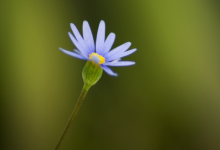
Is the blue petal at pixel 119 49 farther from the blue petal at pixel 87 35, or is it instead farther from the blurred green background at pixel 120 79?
the blurred green background at pixel 120 79

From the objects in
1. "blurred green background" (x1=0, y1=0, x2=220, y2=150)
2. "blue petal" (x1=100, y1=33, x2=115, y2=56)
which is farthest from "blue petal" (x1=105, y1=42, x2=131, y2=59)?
"blurred green background" (x1=0, y1=0, x2=220, y2=150)

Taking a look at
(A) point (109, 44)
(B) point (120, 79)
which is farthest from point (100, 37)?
(B) point (120, 79)

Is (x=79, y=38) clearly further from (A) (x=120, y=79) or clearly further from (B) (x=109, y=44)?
(A) (x=120, y=79)

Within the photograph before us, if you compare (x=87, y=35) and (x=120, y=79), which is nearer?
(x=87, y=35)

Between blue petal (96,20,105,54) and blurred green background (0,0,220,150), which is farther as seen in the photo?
blurred green background (0,0,220,150)

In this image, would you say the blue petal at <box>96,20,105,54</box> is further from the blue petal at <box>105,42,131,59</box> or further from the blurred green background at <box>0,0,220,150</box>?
the blurred green background at <box>0,0,220,150</box>

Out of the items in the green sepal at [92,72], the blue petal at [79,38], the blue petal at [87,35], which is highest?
the blue petal at [87,35]

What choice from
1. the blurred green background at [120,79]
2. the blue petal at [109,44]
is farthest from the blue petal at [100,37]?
the blurred green background at [120,79]

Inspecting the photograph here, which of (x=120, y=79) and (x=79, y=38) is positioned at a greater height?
(x=120, y=79)

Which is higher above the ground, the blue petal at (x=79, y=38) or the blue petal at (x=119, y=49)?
the blue petal at (x=119, y=49)

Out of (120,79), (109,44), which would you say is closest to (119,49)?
(109,44)
